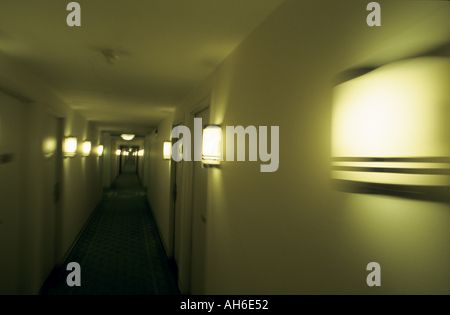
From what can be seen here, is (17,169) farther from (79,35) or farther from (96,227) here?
(96,227)

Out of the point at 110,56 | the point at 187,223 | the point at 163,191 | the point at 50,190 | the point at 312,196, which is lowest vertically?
the point at 187,223

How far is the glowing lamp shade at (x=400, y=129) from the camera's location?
473 mm

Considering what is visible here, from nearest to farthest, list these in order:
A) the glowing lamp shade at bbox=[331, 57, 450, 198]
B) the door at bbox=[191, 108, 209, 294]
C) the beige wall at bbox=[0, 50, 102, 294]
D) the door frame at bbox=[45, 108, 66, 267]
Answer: the glowing lamp shade at bbox=[331, 57, 450, 198]
the beige wall at bbox=[0, 50, 102, 294]
the door at bbox=[191, 108, 209, 294]
the door frame at bbox=[45, 108, 66, 267]

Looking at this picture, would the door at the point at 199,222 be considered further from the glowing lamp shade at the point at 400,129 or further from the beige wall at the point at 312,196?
the glowing lamp shade at the point at 400,129

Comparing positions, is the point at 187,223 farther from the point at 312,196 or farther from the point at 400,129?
the point at 400,129

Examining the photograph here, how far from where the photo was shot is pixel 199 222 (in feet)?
8.58

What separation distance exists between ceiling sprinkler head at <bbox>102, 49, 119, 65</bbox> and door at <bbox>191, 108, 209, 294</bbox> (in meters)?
1.01

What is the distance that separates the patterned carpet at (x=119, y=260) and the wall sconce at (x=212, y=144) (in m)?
2.04

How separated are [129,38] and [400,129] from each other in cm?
168

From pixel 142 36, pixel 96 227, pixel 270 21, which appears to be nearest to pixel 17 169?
pixel 142 36

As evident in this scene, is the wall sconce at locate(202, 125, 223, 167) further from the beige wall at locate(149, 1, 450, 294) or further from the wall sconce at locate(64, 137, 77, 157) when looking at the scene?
the wall sconce at locate(64, 137, 77, 157)

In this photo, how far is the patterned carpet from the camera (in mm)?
2873

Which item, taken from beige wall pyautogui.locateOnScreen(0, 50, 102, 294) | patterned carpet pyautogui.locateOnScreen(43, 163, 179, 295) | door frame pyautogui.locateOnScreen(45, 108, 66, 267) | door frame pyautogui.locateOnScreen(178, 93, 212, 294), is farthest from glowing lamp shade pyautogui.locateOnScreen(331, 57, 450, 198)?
door frame pyautogui.locateOnScreen(45, 108, 66, 267)

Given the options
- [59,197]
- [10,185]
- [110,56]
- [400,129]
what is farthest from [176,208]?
[400,129]
